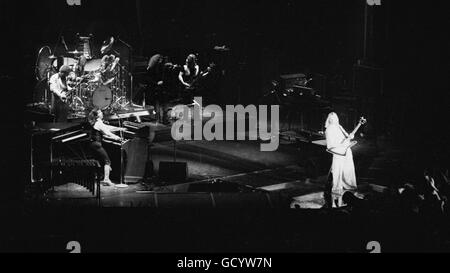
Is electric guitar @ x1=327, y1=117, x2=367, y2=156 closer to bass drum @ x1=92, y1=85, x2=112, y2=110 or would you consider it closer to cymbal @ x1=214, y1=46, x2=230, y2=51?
cymbal @ x1=214, y1=46, x2=230, y2=51

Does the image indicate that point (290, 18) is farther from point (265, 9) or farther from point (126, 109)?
point (126, 109)

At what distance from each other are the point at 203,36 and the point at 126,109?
4.79 feet

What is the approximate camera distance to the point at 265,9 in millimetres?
12906

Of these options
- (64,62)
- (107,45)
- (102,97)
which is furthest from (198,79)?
(64,62)

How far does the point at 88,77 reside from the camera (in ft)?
42.4

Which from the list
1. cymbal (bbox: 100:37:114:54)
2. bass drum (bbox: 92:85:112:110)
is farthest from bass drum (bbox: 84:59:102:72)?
bass drum (bbox: 92:85:112:110)

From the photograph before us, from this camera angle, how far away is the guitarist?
12.3 m

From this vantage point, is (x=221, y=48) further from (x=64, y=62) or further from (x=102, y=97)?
(x=64, y=62)

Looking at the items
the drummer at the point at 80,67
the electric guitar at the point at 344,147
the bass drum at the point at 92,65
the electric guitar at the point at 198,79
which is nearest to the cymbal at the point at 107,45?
the bass drum at the point at 92,65

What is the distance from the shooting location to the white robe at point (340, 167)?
484 inches

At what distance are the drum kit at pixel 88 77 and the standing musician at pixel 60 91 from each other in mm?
54

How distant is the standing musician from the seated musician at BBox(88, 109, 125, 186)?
41 centimetres

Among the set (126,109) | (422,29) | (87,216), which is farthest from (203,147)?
(422,29)
